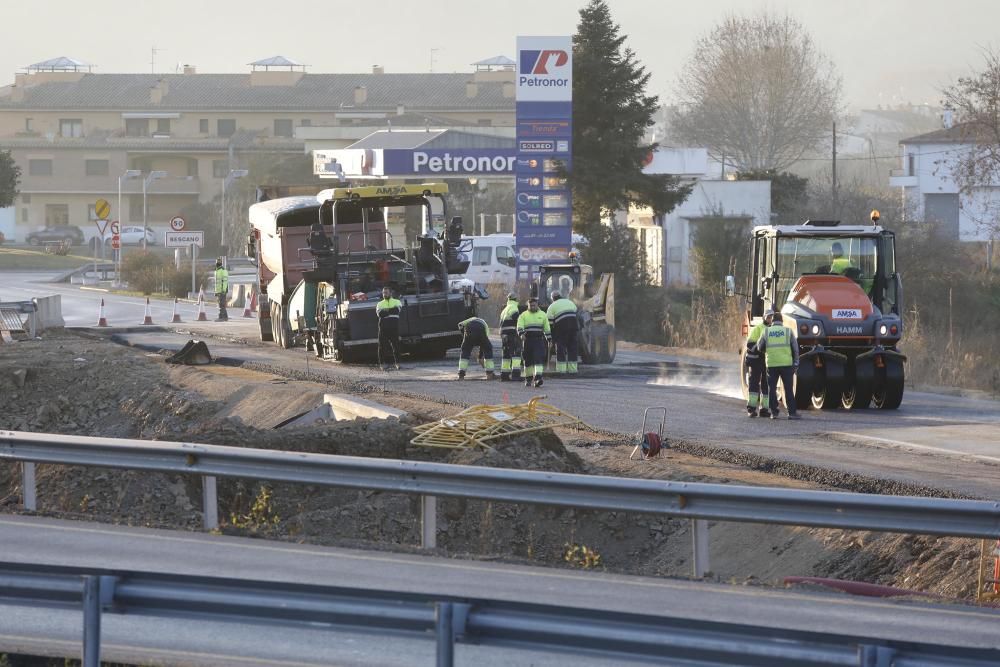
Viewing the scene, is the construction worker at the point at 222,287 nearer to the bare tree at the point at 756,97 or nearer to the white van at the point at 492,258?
the white van at the point at 492,258

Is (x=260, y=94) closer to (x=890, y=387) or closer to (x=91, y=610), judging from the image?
(x=890, y=387)

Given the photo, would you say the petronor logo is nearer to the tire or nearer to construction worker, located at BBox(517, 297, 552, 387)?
construction worker, located at BBox(517, 297, 552, 387)

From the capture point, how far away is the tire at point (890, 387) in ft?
65.9

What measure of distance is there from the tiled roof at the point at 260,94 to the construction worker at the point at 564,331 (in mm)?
82640

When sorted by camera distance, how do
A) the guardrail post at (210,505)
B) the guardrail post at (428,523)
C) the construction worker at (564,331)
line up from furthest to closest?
the construction worker at (564,331)
the guardrail post at (210,505)
the guardrail post at (428,523)

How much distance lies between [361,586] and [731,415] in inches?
463

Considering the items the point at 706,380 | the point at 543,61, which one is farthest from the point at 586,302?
the point at 543,61

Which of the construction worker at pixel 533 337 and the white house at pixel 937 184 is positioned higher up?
the white house at pixel 937 184

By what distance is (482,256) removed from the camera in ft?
154

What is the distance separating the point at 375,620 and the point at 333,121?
340 feet

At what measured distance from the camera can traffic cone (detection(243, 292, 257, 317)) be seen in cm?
4456

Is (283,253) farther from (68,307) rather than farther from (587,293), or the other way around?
(68,307)

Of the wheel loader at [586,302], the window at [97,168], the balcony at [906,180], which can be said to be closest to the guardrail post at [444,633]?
the wheel loader at [586,302]

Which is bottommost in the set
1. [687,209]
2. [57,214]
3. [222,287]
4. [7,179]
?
[222,287]
